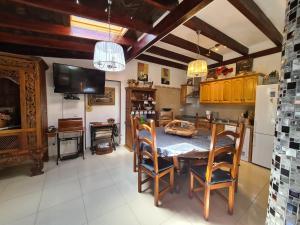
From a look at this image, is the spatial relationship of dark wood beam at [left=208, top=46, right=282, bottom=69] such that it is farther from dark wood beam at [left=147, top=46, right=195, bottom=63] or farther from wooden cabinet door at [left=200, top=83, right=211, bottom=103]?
dark wood beam at [left=147, top=46, right=195, bottom=63]

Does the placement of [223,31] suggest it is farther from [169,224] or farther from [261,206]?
[169,224]

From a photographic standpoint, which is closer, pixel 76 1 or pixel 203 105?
pixel 76 1

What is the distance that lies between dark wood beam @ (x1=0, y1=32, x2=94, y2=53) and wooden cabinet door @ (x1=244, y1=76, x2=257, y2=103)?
380 cm

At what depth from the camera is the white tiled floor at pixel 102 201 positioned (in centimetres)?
166

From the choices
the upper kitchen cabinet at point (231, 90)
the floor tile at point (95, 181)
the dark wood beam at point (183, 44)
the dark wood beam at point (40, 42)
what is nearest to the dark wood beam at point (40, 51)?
the dark wood beam at point (40, 42)

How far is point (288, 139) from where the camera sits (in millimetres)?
634

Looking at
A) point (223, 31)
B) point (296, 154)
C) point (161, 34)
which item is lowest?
point (296, 154)

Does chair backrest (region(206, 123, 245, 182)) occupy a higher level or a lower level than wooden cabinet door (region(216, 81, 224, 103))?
lower

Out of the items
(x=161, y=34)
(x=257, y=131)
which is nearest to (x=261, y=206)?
(x=257, y=131)

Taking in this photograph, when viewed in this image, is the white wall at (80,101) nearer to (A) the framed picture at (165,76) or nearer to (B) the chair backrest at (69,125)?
(A) the framed picture at (165,76)

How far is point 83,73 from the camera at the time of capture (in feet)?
11.3

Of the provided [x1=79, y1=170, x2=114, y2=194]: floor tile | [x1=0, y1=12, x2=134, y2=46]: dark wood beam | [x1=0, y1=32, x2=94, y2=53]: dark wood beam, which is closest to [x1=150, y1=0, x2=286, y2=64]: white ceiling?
[x1=0, y1=12, x2=134, y2=46]: dark wood beam

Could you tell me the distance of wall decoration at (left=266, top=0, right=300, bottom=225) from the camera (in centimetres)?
60

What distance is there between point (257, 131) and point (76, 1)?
4060 mm
